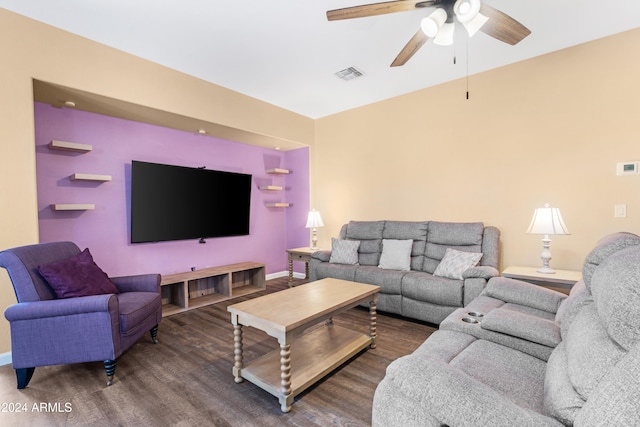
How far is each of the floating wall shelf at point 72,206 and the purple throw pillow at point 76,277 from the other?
0.68 m

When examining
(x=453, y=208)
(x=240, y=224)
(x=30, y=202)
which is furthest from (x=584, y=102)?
(x=30, y=202)

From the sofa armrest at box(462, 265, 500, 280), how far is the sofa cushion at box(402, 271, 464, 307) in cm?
10

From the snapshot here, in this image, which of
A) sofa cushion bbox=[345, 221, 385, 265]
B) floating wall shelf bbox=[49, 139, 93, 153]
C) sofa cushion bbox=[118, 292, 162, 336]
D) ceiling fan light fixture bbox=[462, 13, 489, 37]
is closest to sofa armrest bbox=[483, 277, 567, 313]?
sofa cushion bbox=[345, 221, 385, 265]

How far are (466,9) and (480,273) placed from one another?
2.15m

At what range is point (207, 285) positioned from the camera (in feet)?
13.6

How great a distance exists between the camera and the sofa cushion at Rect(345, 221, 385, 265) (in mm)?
3893

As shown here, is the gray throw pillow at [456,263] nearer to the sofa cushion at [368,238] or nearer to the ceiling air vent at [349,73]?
the sofa cushion at [368,238]

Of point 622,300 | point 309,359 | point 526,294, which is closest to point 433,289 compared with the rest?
point 526,294

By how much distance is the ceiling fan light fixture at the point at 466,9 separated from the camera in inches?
69.3

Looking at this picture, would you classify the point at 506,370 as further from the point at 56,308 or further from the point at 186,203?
the point at 186,203

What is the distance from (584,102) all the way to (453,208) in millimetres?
1595

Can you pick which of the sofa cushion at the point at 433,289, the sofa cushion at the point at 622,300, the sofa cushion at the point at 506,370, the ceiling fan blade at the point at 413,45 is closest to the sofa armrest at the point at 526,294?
the sofa cushion at the point at 433,289

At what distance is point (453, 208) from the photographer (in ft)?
12.0

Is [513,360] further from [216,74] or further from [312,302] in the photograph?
[216,74]
